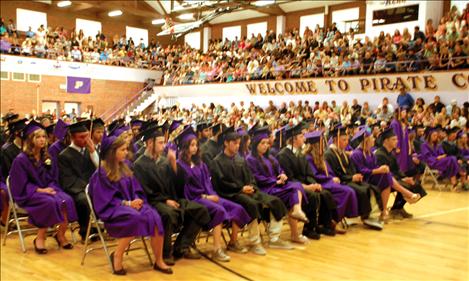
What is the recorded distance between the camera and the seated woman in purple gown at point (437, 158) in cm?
1268

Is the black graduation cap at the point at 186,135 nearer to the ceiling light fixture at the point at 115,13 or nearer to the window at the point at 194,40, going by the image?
the ceiling light fixture at the point at 115,13

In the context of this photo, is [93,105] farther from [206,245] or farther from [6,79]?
[206,245]

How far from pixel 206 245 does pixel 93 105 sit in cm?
2212

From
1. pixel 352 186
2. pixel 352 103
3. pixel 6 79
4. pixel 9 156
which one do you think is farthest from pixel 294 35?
pixel 9 156

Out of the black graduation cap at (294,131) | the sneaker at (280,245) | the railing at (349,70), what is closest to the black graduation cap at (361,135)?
the black graduation cap at (294,131)

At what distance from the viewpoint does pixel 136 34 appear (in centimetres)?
3312

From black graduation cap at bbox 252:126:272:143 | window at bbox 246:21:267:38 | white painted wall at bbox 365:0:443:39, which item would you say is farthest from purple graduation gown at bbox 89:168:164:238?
window at bbox 246:21:267:38

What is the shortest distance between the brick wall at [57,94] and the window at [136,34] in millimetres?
5555

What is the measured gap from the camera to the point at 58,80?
83.6 feet

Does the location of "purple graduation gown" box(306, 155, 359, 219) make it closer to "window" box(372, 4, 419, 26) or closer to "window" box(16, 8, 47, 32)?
"window" box(372, 4, 419, 26)

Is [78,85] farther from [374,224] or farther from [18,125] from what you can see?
[374,224]

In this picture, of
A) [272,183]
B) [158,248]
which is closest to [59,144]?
[158,248]

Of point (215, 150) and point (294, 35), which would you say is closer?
point (215, 150)

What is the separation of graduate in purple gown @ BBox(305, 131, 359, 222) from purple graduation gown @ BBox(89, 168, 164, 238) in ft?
9.95
